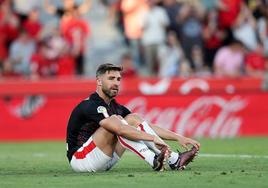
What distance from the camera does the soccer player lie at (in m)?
10.7

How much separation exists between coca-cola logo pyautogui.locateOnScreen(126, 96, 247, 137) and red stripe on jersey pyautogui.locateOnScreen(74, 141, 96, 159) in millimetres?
9787

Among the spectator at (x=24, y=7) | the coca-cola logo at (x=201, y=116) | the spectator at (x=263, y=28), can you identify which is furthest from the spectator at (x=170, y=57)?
the spectator at (x=24, y=7)

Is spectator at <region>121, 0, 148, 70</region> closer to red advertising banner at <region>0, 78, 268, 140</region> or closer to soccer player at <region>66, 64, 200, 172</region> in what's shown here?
red advertising banner at <region>0, 78, 268, 140</region>

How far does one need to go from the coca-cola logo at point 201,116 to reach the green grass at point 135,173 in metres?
4.19

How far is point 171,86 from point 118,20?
2.72 meters

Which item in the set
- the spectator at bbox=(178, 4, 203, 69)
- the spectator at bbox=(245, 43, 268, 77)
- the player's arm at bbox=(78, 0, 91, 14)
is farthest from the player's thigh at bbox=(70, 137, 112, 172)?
the player's arm at bbox=(78, 0, 91, 14)

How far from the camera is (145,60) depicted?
74.8 ft

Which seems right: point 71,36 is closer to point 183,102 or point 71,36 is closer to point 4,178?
point 183,102

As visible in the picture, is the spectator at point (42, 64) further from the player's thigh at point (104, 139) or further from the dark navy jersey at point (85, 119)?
the player's thigh at point (104, 139)

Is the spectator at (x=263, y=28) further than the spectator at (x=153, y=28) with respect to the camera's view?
Yes

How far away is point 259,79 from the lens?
2108cm

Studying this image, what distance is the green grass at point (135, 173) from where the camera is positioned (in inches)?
376

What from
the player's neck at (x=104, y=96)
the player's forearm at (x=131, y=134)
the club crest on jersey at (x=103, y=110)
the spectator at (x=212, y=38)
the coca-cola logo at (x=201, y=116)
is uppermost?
the spectator at (x=212, y=38)

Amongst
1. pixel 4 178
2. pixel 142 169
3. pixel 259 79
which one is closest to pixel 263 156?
pixel 142 169
